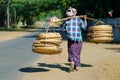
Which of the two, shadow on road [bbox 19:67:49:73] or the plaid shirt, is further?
shadow on road [bbox 19:67:49:73]

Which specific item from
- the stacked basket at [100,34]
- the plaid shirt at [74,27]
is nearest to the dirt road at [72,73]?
the stacked basket at [100,34]

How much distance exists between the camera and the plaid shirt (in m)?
12.2

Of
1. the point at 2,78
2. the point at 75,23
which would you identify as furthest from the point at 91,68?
the point at 2,78

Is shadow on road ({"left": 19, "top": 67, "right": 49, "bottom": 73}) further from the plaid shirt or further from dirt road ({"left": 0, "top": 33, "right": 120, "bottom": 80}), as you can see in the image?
the plaid shirt

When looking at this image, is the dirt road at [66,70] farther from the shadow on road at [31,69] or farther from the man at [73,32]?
the man at [73,32]

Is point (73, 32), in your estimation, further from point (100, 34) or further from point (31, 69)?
point (31, 69)

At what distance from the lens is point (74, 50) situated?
40.7 feet

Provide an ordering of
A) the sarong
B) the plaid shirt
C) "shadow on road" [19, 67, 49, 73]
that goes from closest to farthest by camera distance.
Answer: the plaid shirt → the sarong → "shadow on road" [19, 67, 49, 73]

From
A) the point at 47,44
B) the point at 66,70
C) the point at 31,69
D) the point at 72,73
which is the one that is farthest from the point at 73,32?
the point at 31,69

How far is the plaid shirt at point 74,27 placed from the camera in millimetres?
12211

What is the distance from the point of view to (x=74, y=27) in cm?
1223

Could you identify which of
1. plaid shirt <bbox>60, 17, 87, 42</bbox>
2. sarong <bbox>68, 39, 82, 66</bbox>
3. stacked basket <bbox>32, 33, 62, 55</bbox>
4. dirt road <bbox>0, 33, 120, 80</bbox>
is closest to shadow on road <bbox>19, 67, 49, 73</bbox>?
dirt road <bbox>0, 33, 120, 80</bbox>

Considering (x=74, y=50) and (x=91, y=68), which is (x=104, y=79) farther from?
(x=91, y=68)

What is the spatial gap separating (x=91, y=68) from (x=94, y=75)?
1.70 meters
